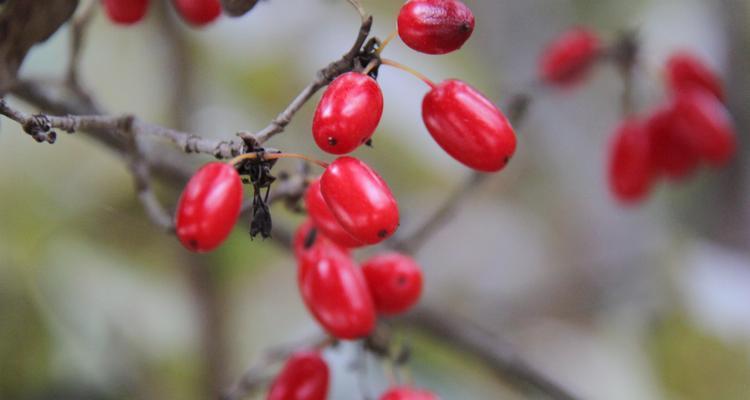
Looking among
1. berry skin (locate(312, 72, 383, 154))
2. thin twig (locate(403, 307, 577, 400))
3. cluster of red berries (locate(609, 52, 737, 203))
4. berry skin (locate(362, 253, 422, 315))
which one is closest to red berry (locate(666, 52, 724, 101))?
cluster of red berries (locate(609, 52, 737, 203))

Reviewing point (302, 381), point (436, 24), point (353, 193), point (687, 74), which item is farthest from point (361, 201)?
point (687, 74)

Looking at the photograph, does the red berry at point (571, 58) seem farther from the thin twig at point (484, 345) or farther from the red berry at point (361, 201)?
the red berry at point (361, 201)

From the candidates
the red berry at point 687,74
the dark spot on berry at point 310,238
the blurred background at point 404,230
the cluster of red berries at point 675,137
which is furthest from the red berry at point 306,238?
the red berry at point 687,74

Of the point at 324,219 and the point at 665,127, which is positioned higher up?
the point at 665,127

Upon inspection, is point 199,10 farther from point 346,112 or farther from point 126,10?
point 346,112

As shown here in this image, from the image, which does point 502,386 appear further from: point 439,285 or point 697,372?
point 439,285
